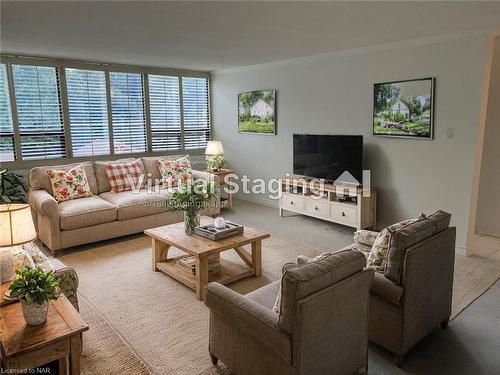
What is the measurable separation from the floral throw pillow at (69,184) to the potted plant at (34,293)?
3152 mm

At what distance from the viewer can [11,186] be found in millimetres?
5203

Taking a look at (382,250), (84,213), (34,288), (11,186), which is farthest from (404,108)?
(11,186)

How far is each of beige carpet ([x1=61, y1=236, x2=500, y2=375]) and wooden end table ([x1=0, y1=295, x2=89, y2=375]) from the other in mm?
604

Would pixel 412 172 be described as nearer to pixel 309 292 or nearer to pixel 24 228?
pixel 309 292

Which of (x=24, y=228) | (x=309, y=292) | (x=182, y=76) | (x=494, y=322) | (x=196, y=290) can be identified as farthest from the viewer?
(x=182, y=76)

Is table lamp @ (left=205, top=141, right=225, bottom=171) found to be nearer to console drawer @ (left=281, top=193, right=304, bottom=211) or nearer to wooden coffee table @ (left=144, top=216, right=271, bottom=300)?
console drawer @ (left=281, top=193, right=304, bottom=211)

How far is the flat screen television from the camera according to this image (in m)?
4.87

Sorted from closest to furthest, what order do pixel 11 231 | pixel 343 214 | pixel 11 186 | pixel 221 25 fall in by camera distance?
pixel 11 231 → pixel 221 25 → pixel 343 214 → pixel 11 186

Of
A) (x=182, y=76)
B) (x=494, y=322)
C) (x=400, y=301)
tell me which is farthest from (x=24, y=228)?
(x=182, y=76)

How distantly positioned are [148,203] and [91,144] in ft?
6.02

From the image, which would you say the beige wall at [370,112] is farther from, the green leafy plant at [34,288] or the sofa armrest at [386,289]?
the green leafy plant at [34,288]

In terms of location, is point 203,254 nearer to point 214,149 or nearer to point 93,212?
point 93,212

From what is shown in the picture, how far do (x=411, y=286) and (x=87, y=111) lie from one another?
211 inches

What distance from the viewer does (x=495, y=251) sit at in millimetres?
4410
